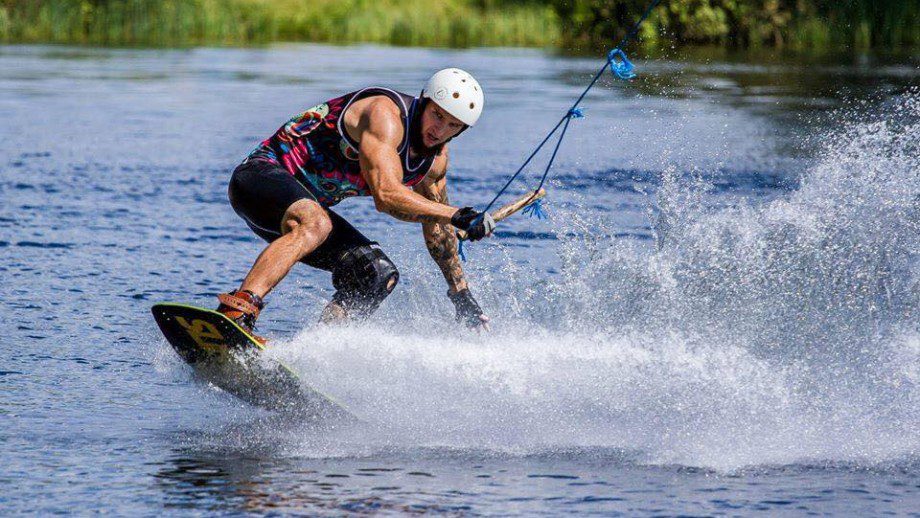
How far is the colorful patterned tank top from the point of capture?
23.7 feet

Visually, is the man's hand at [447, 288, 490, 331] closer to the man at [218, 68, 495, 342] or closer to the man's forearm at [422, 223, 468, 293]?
the man's forearm at [422, 223, 468, 293]

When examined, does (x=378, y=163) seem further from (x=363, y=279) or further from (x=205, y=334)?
(x=205, y=334)

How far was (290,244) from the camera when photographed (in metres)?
7.04

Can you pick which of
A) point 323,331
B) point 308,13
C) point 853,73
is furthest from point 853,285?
point 308,13

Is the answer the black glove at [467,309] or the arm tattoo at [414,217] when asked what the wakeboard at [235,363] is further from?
the black glove at [467,309]

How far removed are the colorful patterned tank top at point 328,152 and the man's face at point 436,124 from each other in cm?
8

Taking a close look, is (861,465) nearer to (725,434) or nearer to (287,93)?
(725,434)

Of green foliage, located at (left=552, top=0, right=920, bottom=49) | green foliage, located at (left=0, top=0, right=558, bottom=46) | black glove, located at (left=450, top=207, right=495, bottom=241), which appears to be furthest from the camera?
green foliage, located at (left=0, top=0, right=558, bottom=46)

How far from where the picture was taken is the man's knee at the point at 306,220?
708 centimetres

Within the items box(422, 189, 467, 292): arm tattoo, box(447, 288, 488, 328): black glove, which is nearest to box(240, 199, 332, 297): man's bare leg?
box(422, 189, 467, 292): arm tattoo

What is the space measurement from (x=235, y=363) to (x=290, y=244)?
0.61 metres

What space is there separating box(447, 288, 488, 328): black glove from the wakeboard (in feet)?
4.41

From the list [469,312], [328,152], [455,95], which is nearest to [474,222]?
[455,95]

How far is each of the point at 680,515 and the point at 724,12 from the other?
4286 centimetres
